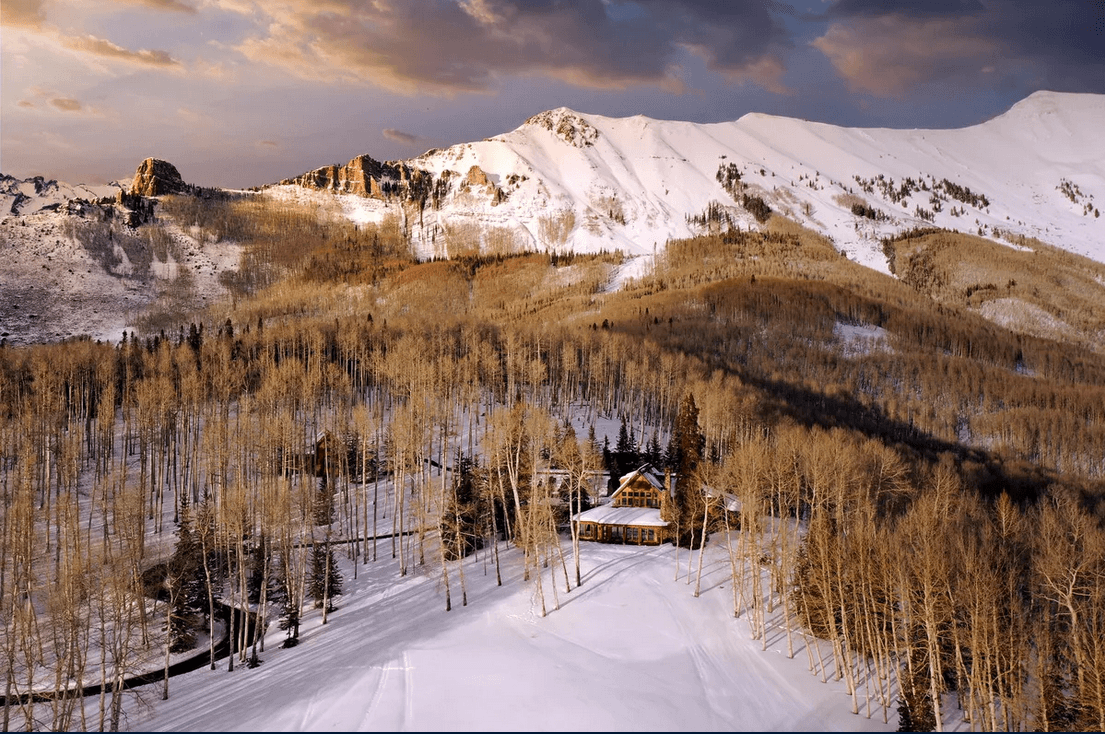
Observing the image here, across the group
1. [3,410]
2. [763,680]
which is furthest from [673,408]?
[3,410]

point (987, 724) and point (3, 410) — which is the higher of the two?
point (3, 410)

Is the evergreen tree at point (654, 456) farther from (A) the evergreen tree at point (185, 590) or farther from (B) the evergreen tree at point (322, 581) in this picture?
(A) the evergreen tree at point (185, 590)

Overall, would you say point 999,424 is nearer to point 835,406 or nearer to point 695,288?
point 835,406

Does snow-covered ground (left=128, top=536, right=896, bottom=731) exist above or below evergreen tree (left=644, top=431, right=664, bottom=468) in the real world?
below

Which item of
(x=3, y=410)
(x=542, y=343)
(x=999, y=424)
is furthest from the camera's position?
(x=542, y=343)

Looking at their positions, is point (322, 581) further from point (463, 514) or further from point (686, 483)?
point (686, 483)

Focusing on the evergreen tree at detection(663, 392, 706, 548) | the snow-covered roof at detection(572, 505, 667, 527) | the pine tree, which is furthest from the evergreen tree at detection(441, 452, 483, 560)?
the pine tree

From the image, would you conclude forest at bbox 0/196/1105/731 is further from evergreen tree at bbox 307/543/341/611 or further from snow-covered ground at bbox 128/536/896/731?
snow-covered ground at bbox 128/536/896/731
